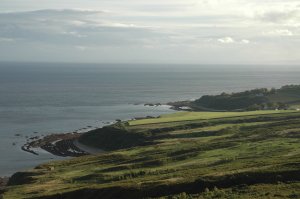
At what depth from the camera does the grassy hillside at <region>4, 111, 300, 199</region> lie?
175 feet

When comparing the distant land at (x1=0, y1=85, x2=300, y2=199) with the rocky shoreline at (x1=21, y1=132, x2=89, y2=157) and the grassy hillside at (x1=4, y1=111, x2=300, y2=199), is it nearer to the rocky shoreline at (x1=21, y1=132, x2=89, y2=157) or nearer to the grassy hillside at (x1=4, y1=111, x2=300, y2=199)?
the grassy hillside at (x1=4, y1=111, x2=300, y2=199)

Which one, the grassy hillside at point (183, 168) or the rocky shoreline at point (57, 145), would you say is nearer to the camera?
the grassy hillside at point (183, 168)

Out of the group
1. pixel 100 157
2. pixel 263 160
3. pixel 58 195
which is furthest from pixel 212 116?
pixel 58 195

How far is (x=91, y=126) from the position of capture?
169500mm

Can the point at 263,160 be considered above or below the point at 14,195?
above

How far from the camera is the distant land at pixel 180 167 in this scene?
53281 millimetres

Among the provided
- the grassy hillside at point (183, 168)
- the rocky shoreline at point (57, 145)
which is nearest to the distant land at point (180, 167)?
the grassy hillside at point (183, 168)

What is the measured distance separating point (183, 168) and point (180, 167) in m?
1.42

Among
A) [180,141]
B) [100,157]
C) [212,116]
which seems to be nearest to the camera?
[100,157]

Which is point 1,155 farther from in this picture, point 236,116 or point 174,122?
point 236,116

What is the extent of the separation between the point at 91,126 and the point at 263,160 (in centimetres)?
10900

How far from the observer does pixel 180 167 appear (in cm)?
7238

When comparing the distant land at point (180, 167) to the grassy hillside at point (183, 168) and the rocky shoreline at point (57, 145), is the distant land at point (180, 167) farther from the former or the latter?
the rocky shoreline at point (57, 145)

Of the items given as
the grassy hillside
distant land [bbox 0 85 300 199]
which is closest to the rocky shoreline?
distant land [bbox 0 85 300 199]
